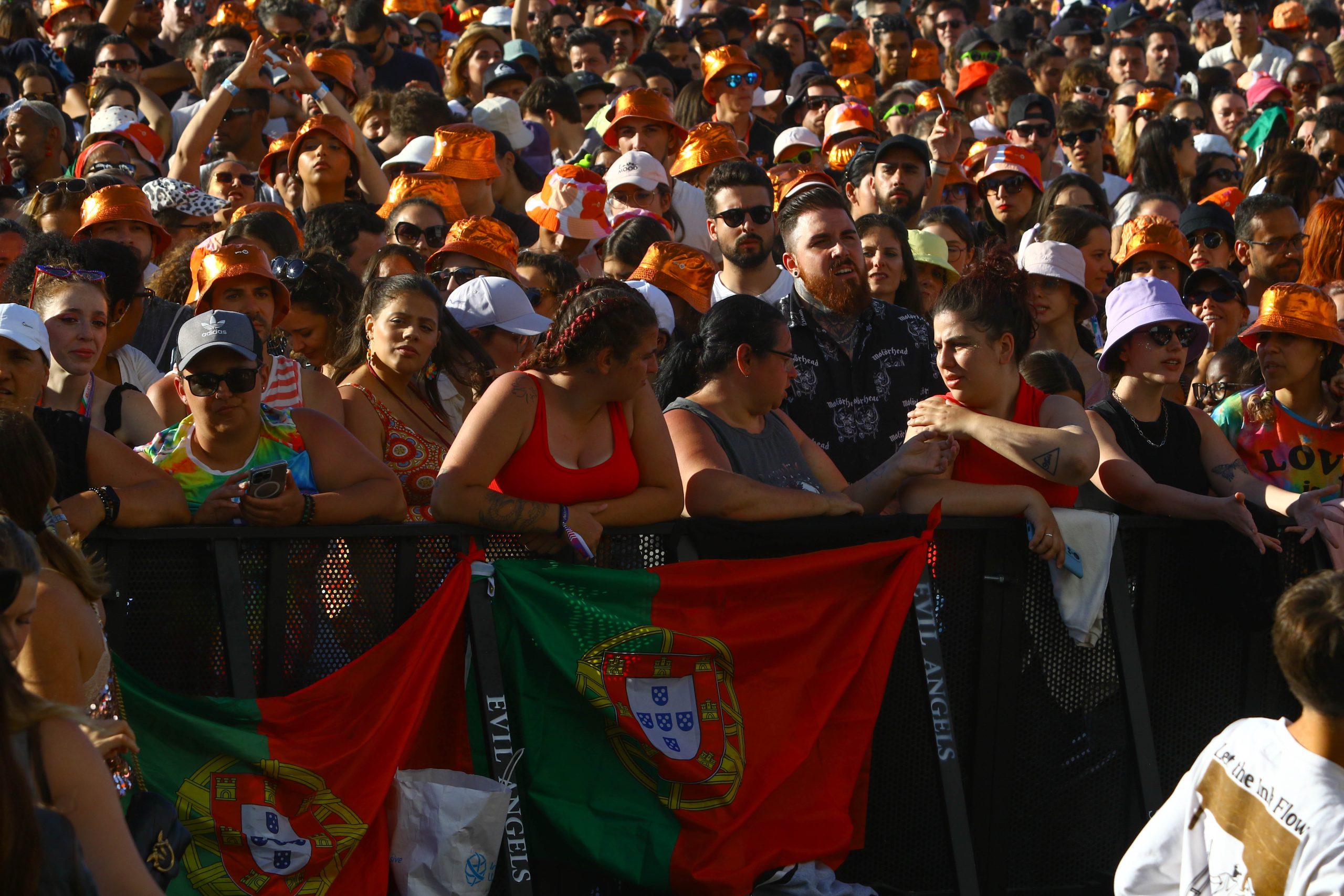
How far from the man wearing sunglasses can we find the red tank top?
185 cm

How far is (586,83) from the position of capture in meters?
11.9

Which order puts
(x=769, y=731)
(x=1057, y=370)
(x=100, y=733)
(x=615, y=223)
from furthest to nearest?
(x=615, y=223) < (x=1057, y=370) < (x=769, y=731) < (x=100, y=733)

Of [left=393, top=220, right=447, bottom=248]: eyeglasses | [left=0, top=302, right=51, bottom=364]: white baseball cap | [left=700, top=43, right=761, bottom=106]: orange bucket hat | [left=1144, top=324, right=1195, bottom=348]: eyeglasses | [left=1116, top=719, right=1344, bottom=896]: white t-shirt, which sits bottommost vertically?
[left=1116, top=719, right=1344, bottom=896]: white t-shirt

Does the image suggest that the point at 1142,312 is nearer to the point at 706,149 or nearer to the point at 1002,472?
the point at 1002,472

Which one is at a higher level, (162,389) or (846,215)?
(846,215)

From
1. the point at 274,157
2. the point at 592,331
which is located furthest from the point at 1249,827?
the point at 274,157

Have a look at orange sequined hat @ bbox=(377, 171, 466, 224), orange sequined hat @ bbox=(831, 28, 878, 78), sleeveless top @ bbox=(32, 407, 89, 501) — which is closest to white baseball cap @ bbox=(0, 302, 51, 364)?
sleeveless top @ bbox=(32, 407, 89, 501)

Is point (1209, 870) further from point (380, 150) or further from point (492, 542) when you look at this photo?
point (380, 150)

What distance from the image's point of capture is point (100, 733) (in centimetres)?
317

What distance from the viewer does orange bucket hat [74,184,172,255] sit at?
22.7ft

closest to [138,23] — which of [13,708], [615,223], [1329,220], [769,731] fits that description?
[615,223]

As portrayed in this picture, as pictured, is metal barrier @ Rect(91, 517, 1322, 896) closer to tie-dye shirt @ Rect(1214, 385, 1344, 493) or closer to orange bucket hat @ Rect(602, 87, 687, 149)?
tie-dye shirt @ Rect(1214, 385, 1344, 493)

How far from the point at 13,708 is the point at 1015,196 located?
781 centimetres

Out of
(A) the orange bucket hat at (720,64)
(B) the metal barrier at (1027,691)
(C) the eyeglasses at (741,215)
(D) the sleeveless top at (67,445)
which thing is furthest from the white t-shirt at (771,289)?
(A) the orange bucket hat at (720,64)
